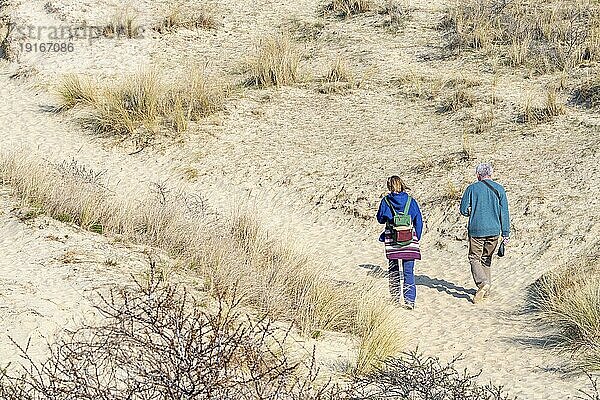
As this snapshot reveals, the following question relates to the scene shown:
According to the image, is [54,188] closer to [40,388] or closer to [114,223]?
[114,223]

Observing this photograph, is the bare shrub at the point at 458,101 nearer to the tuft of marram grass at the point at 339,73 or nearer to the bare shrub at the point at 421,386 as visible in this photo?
the tuft of marram grass at the point at 339,73

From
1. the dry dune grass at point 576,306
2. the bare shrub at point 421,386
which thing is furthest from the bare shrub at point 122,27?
the bare shrub at point 421,386

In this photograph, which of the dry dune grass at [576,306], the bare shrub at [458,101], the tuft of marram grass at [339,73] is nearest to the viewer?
the dry dune grass at [576,306]

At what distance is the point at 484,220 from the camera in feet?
27.3

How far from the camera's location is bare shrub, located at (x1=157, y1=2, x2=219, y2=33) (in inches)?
768

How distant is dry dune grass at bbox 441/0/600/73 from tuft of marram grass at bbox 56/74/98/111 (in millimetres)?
7748

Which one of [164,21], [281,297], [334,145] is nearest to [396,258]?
[281,297]

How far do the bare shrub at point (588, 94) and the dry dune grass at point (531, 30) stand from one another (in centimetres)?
129

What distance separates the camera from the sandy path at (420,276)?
6359 millimetres

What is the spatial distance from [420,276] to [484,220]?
1437 mm

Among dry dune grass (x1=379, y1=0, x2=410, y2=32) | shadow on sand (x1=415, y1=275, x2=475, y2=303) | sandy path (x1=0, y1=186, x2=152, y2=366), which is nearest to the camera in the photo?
sandy path (x1=0, y1=186, x2=152, y2=366)

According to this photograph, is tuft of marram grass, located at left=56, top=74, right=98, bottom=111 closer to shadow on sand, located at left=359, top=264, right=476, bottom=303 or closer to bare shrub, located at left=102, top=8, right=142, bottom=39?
bare shrub, located at left=102, top=8, right=142, bottom=39

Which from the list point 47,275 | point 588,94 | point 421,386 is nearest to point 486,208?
point 421,386

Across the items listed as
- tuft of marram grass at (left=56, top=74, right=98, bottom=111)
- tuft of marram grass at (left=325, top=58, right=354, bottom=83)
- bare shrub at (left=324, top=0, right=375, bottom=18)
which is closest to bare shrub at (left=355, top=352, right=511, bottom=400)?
tuft of marram grass at (left=325, top=58, right=354, bottom=83)
